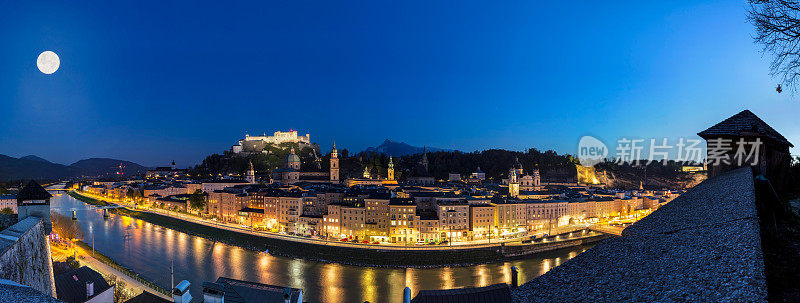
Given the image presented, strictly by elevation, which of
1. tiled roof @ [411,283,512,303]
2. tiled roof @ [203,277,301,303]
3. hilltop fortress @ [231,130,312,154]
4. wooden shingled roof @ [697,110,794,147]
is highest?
hilltop fortress @ [231,130,312,154]

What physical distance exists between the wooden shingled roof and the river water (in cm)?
1355

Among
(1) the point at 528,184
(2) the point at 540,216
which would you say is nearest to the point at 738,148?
(2) the point at 540,216

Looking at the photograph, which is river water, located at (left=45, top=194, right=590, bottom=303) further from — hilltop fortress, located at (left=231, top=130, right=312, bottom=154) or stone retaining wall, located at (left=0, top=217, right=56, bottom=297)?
hilltop fortress, located at (left=231, top=130, right=312, bottom=154)

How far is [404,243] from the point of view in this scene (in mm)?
26031

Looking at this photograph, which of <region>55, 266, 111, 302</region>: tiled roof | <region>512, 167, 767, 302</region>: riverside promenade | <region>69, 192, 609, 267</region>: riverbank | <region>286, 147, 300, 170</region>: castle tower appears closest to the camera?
<region>512, 167, 767, 302</region>: riverside promenade

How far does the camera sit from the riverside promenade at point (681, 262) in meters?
1.67

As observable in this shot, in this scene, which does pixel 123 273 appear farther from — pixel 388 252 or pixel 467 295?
pixel 467 295

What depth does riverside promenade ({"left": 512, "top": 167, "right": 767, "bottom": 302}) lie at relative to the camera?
167 cm

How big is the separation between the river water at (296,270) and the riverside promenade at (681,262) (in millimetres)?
14129

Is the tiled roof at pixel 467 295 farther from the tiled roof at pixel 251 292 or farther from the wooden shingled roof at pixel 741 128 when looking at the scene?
the wooden shingled roof at pixel 741 128

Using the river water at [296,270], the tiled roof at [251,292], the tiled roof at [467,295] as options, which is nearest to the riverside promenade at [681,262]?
the tiled roof at [467,295]

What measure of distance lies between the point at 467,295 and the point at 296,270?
1809cm

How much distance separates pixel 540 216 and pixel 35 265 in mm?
31403

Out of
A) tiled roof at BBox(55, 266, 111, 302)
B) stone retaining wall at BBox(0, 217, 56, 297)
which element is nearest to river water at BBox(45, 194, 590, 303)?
tiled roof at BBox(55, 266, 111, 302)
